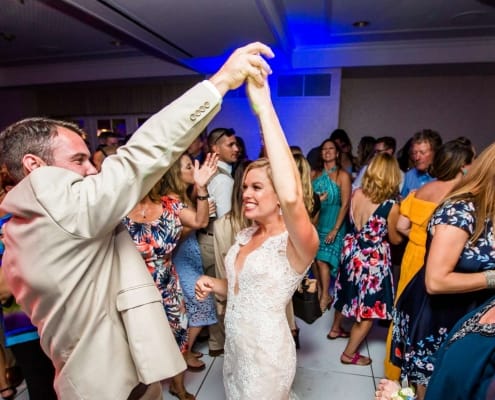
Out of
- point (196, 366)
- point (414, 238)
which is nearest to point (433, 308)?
point (414, 238)

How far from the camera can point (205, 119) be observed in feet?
2.17

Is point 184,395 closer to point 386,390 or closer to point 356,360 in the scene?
point 356,360

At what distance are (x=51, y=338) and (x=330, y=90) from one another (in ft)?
18.7

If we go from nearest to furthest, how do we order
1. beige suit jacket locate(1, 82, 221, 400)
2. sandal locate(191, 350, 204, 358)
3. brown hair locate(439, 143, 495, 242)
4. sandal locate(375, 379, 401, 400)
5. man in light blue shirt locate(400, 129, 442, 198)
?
beige suit jacket locate(1, 82, 221, 400)
sandal locate(375, 379, 401, 400)
brown hair locate(439, 143, 495, 242)
sandal locate(191, 350, 204, 358)
man in light blue shirt locate(400, 129, 442, 198)

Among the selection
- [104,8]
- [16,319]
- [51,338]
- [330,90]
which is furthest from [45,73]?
[51,338]

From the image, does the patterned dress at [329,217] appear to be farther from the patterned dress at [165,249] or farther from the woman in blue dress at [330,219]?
the patterned dress at [165,249]

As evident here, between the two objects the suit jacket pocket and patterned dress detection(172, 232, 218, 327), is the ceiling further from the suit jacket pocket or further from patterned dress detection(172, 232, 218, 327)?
the suit jacket pocket

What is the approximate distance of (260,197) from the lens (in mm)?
1279

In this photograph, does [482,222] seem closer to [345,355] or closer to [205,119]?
[205,119]

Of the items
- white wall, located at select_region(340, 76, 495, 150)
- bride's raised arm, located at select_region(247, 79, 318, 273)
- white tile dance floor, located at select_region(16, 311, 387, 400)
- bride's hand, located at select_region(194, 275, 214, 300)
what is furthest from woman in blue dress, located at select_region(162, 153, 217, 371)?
white wall, located at select_region(340, 76, 495, 150)

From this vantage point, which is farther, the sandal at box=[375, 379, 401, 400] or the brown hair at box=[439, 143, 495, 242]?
the brown hair at box=[439, 143, 495, 242]

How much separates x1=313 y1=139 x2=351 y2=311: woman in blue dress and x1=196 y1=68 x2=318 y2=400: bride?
1.72 m

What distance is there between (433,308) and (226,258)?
906 millimetres

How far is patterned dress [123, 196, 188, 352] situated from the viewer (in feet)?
5.22
